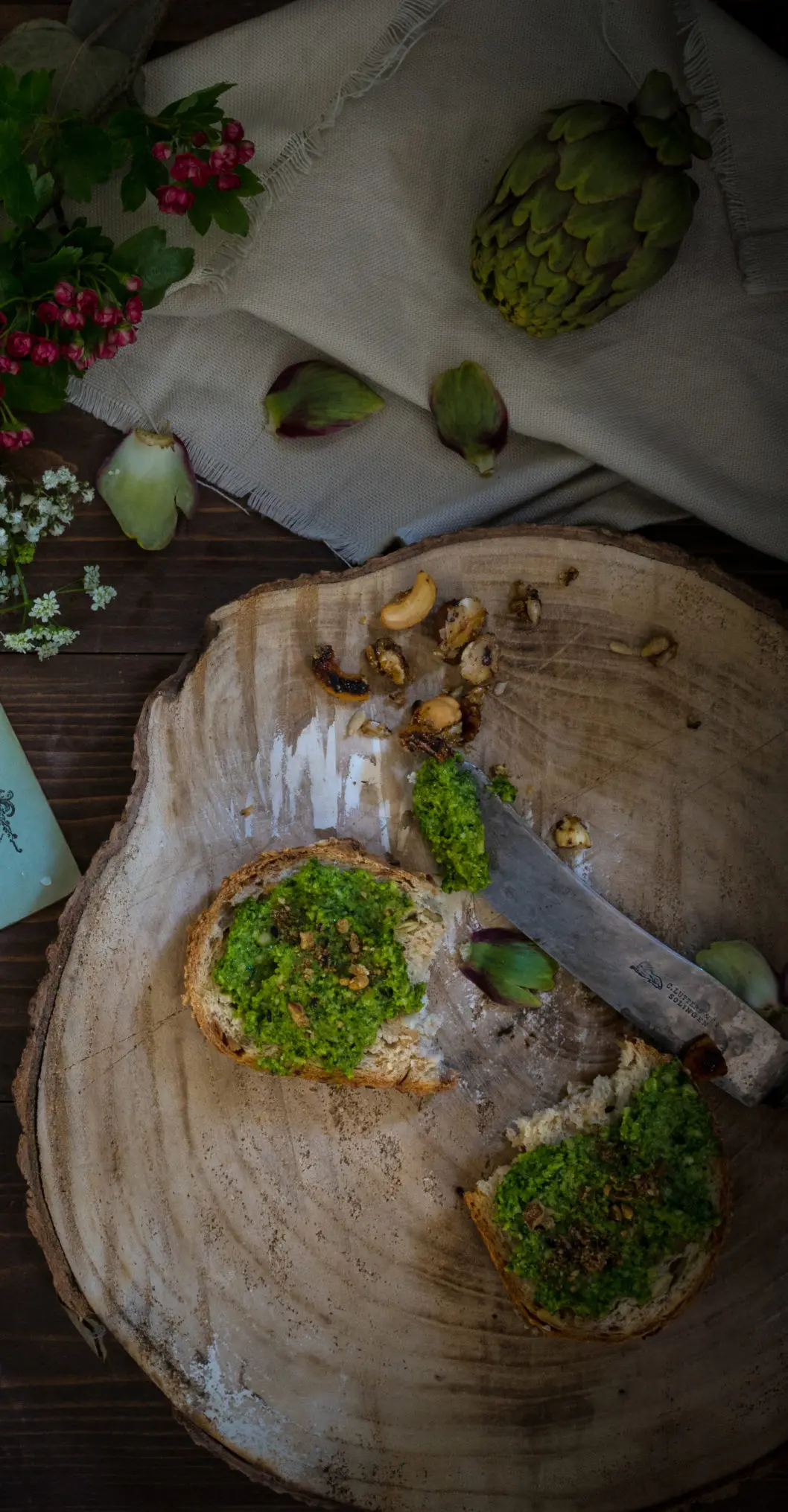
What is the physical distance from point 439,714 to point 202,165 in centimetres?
93

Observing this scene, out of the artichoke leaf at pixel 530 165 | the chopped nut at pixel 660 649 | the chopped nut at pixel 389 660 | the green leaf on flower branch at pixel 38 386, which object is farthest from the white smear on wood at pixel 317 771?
the artichoke leaf at pixel 530 165

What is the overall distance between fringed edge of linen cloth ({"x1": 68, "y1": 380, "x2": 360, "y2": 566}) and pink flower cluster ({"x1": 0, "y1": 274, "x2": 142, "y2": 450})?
26 cm

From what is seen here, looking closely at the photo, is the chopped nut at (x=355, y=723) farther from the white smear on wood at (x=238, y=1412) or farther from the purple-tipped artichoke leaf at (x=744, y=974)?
the white smear on wood at (x=238, y=1412)

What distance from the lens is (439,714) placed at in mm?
1938

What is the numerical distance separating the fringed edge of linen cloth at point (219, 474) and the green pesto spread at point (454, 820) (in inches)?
17.7

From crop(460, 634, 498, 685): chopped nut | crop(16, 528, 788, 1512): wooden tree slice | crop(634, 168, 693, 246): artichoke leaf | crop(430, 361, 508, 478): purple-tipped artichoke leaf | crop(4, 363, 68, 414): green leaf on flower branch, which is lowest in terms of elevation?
crop(16, 528, 788, 1512): wooden tree slice

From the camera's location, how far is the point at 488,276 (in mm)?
1865

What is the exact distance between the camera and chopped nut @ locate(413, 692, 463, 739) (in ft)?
6.36

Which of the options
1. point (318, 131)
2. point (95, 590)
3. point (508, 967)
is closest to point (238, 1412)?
point (508, 967)

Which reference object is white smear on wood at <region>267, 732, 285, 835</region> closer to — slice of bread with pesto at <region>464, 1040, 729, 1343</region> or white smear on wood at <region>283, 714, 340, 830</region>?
white smear on wood at <region>283, 714, 340, 830</region>

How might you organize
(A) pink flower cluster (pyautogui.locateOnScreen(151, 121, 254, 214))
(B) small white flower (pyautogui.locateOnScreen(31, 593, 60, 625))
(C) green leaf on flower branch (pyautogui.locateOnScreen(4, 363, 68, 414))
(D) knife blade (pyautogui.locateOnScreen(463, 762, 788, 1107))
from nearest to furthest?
(A) pink flower cluster (pyautogui.locateOnScreen(151, 121, 254, 214)), (C) green leaf on flower branch (pyautogui.locateOnScreen(4, 363, 68, 414)), (D) knife blade (pyautogui.locateOnScreen(463, 762, 788, 1107)), (B) small white flower (pyautogui.locateOnScreen(31, 593, 60, 625))

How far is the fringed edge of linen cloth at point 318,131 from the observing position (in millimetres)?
1865

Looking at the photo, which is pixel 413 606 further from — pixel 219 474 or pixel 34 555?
pixel 34 555

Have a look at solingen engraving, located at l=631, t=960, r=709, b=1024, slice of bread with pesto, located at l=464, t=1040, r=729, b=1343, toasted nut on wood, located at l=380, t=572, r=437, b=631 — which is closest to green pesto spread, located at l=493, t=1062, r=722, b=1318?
slice of bread with pesto, located at l=464, t=1040, r=729, b=1343
